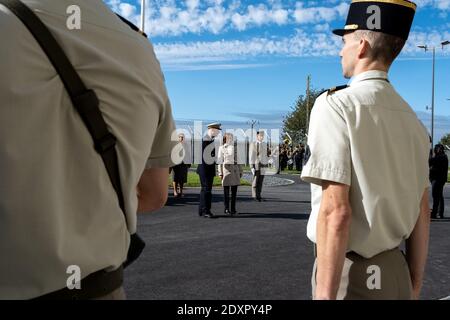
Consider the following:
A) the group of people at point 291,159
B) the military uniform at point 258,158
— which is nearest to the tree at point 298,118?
the group of people at point 291,159

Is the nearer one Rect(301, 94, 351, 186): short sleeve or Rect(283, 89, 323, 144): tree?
Rect(301, 94, 351, 186): short sleeve

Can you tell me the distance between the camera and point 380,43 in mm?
2088

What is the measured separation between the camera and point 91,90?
1.14 metres

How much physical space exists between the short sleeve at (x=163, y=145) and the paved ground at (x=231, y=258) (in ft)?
11.7

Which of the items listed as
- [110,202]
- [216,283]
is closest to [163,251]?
[216,283]

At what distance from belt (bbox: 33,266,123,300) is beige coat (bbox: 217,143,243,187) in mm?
9855

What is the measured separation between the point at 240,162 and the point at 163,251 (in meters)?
5.10

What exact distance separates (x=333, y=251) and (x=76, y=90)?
1.12m

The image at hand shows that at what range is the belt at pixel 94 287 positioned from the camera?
1.16 metres

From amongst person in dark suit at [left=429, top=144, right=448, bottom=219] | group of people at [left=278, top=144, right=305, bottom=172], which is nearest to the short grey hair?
person in dark suit at [left=429, top=144, right=448, bottom=219]

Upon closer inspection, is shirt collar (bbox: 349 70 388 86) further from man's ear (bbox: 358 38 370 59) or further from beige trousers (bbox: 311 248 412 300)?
beige trousers (bbox: 311 248 412 300)

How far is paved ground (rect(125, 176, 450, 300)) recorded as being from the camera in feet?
16.8

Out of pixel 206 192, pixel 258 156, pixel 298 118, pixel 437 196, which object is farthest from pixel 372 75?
pixel 298 118

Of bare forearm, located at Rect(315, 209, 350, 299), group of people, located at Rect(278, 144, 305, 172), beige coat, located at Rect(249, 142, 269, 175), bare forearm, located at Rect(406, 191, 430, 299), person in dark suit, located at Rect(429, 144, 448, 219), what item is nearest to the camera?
bare forearm, located at Rect(315, 209, 350, 299)
